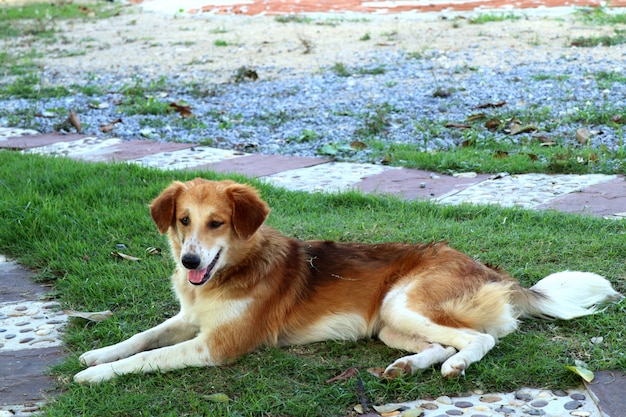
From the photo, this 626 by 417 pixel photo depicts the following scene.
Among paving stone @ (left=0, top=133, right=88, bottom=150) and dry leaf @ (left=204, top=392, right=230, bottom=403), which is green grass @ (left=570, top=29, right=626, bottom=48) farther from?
dry leaf @ (left=204, top=392, right=230, bottom=403)

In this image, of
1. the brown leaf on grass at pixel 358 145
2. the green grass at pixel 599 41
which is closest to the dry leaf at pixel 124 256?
the brown leaf on grass at pixel 358 145

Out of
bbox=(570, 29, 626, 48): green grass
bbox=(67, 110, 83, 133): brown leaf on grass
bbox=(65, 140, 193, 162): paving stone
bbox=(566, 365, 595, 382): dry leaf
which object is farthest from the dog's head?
bbox=(570, 29, 626, 48): green grass

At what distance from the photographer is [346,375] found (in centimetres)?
377

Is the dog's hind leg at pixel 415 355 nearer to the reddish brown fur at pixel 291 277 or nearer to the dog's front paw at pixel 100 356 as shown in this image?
the reddish brown fur at pixel 291 277

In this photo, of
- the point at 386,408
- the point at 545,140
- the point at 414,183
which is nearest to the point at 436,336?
the point at 386,408

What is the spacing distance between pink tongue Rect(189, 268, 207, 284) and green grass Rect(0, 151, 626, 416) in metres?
0.42

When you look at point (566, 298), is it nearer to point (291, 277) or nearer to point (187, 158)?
point (291, 277)

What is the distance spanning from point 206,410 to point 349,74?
8309 mm

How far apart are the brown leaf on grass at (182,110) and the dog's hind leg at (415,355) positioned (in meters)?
5.80

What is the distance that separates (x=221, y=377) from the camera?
152 inches

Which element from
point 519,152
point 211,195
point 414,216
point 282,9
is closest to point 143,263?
point 211,195

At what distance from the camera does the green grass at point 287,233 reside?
3639mm

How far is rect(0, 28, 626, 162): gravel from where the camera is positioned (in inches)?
327

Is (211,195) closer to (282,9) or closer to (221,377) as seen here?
(221,377)
